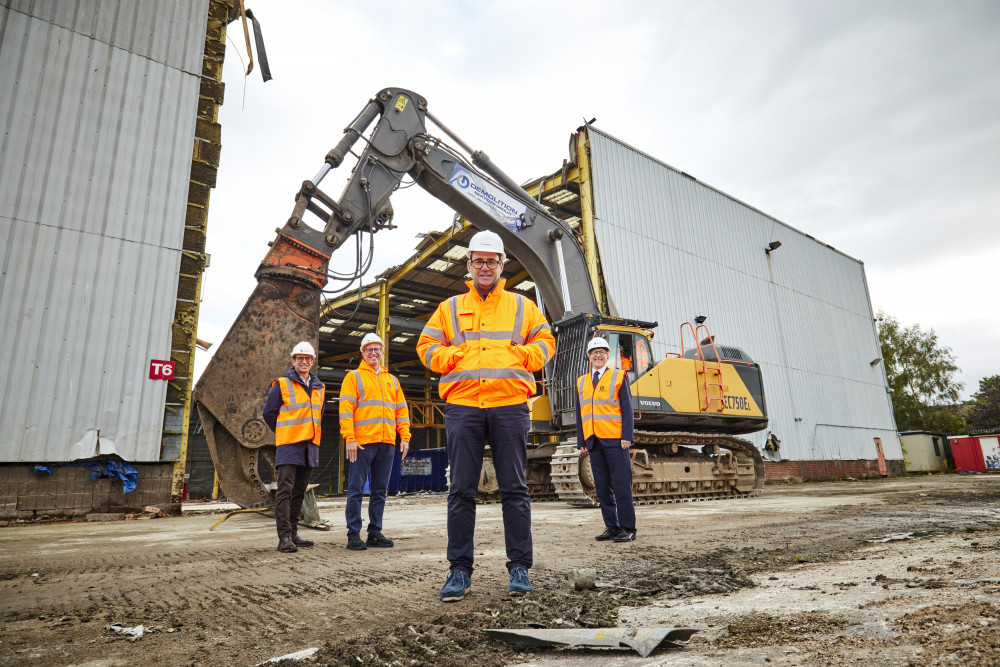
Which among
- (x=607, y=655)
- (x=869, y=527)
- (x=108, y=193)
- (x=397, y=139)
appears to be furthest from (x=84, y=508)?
(x=869, y=527)

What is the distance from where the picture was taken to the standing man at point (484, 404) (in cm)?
302

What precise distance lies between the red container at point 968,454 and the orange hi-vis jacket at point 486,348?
31.1 meters

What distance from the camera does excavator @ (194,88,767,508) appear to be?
6062 mm

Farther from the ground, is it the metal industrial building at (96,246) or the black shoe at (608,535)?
the metal industrial building at (96,246)

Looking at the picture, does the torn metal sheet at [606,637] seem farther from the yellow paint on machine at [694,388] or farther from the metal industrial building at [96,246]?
the metal industrial building at [96,246]

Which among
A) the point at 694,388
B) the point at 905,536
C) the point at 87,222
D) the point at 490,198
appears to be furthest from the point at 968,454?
the point at 87,222

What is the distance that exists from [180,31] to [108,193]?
3.50m

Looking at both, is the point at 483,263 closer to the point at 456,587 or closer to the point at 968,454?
the point at 456,587

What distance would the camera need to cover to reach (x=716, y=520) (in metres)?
6.47

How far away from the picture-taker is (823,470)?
19.5m

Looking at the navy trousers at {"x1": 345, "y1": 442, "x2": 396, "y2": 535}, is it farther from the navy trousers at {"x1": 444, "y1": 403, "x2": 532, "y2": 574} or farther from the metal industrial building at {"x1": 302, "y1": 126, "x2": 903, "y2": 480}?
the metal industrial building at {"x1": 302, "y1": 126, "x2": 903, "y2": 480}

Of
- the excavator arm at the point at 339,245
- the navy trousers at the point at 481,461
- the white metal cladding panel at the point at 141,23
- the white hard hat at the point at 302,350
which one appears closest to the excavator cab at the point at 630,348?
the excavator arm at the point at 339,245

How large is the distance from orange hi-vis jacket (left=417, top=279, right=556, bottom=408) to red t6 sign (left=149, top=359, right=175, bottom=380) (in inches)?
320

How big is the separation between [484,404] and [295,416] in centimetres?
261
